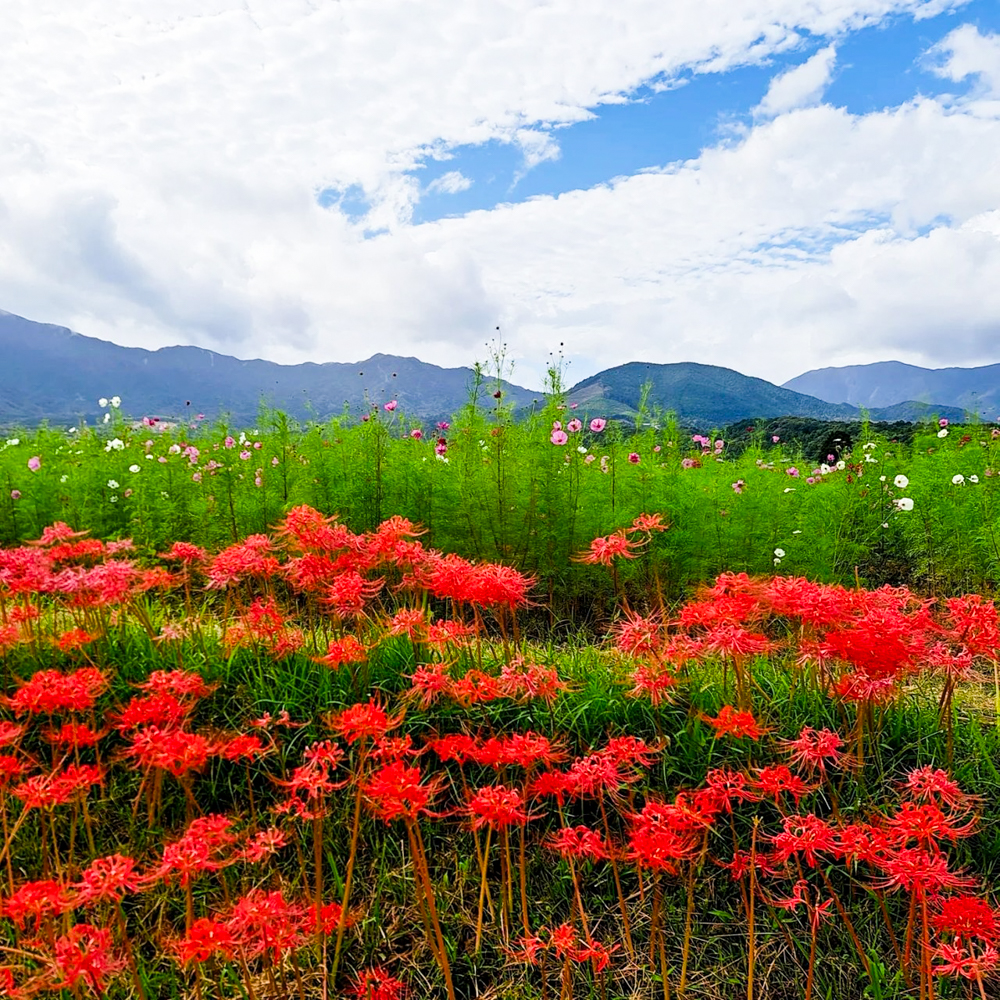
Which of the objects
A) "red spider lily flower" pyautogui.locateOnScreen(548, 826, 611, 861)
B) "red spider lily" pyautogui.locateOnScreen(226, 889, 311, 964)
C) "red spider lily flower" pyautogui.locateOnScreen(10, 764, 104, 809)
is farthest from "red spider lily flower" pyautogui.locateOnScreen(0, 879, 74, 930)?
"red spider lily flower" pyautogui.locateOnScreen(548, 826, 611, 861)

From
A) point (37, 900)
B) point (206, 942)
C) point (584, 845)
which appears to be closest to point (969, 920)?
point (584, 845)

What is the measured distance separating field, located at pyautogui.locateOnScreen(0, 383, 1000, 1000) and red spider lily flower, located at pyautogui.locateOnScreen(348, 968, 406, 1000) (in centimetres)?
1

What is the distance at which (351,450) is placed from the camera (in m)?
5.47

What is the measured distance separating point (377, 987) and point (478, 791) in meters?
0.56

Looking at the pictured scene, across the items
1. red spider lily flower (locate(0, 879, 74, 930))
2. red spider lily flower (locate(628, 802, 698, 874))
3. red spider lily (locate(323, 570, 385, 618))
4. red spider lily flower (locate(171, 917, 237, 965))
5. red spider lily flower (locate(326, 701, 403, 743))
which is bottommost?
red spider lily flower (locate(171, 917, 237, 965))

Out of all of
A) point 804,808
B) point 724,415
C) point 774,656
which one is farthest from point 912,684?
point 724,415

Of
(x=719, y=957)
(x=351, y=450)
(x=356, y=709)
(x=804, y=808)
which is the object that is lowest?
(x=719, y=957)

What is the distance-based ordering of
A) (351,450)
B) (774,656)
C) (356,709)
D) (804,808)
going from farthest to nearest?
(351,450) → (774,656) → (804,808) → (356,709)

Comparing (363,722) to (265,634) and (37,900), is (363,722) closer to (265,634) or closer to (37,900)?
(37,900)

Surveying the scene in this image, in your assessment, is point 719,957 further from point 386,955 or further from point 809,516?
point 809,516

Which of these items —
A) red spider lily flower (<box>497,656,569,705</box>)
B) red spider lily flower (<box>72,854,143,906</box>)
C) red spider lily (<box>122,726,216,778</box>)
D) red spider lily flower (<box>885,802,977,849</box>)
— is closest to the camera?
red spider lily flower (<box>72,854,143,906</box>)

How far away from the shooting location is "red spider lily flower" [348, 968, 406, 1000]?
158 cm

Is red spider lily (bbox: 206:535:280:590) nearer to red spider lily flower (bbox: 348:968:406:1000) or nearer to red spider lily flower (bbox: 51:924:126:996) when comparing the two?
red spider lily flower (bbox: 51:924:126:996)

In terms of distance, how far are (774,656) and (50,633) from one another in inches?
138
